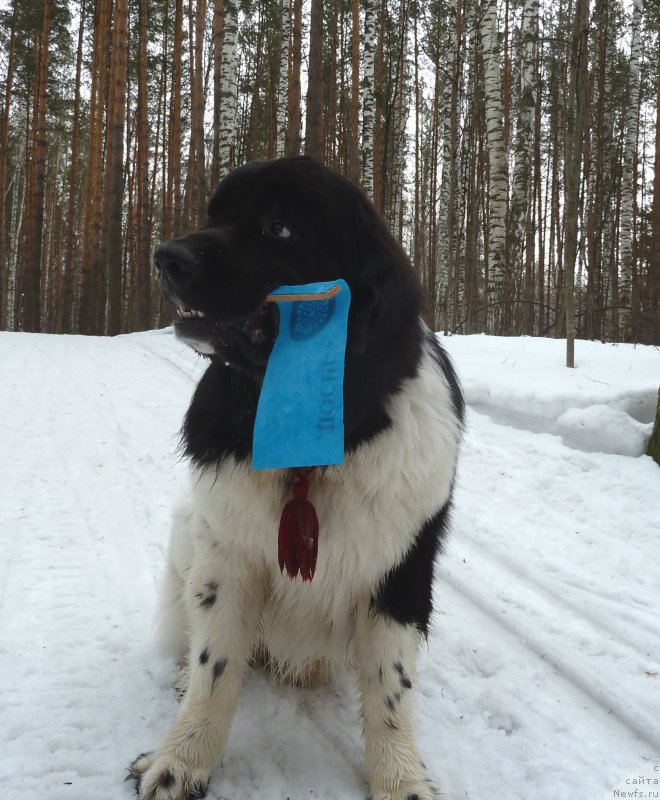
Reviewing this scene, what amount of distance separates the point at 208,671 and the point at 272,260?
1.14 m

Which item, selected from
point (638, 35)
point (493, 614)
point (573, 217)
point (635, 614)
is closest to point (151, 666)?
point (493, 614)

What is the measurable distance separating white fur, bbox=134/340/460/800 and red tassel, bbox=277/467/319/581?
2.2 inches

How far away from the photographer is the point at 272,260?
142 cm

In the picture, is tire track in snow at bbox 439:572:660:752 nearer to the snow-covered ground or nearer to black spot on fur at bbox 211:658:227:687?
the snow-covered ground

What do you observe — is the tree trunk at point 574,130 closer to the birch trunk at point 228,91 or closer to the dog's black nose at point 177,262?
the dog's black nose at point 177,262

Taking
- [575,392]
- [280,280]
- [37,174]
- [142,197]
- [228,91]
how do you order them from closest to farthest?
[280,280] < [575,392] < [228,91] < [37,174] < [142,197]

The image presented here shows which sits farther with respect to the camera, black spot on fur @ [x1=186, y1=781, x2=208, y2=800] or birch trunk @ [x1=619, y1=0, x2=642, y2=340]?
birch trunk @ [x1=619, y1=0, x2=642, y2=340]

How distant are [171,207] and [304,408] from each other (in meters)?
19.0

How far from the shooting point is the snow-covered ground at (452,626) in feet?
4.96

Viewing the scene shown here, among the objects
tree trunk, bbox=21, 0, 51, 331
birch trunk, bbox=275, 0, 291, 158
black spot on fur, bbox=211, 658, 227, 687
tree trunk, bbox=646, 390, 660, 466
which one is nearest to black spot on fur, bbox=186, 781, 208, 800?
black spot on fur, bbox=211, 658, 227, 687

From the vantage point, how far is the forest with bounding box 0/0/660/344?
11445 millimetres

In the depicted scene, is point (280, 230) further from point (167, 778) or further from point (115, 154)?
point (115, 154)

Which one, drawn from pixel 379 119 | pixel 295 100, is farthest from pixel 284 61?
pixel 295 100

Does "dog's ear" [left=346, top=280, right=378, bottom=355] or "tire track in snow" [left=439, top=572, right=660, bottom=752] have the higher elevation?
"dog's ear" [left=346, top=280, right=378, bottom=355]
